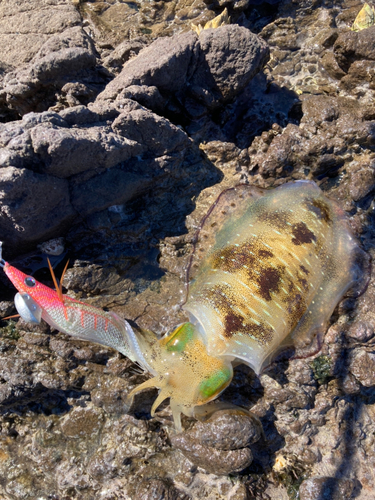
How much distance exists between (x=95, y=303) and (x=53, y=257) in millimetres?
648

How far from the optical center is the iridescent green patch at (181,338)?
3189 mm

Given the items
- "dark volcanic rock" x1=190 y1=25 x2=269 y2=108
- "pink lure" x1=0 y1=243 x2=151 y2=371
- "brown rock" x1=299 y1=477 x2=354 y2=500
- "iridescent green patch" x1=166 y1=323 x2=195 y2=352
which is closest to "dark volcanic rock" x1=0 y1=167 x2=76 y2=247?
"pink lure" x1=0 y1=243 x2=151 y2=371

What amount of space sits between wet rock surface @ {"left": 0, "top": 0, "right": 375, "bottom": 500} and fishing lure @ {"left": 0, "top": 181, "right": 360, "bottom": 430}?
198 mm

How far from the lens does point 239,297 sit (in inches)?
130

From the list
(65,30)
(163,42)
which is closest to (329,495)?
(163,42)

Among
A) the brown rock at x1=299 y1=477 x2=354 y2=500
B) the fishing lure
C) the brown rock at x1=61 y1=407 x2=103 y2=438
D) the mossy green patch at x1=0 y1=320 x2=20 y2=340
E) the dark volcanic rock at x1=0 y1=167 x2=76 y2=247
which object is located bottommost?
the brown rock at x1=299 y1=477 x2=354 y2=500

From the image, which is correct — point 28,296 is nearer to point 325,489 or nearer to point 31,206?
point 31,206

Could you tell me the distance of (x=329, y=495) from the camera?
321 centimetres

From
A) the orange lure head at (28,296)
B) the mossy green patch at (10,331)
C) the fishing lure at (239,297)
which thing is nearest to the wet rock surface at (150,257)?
the mossy green patch at (10,331)

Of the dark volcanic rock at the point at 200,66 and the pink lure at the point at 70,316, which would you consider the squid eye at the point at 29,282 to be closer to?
the pink lure at the point at 70,316

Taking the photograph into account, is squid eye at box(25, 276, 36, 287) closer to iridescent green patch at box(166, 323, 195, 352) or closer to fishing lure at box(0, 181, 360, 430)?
fishing lure at box(0, 181, 360, 430)

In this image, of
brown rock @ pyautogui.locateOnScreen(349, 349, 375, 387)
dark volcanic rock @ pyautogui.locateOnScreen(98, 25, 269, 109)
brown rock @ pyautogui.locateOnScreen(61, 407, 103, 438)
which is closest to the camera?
brown rock @ pyautogui.locateOnScreen(349, 349, 375, 387)

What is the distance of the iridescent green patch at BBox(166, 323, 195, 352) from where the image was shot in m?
3.19

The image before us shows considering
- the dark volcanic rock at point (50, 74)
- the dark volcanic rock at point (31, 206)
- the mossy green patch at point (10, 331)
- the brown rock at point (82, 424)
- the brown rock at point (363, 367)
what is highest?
the dark volcanic rock at point (50, 74)
